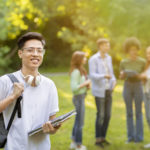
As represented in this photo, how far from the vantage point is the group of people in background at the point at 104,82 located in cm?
503

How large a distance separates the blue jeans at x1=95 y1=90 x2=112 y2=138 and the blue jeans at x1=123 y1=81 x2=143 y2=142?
0.38m

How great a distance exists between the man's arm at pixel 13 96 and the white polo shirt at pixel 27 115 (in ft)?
0.23

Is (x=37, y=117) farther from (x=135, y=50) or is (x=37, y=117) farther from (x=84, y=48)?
(x=84, y=48)

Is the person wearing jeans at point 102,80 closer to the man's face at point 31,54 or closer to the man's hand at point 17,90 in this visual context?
the man's face at point 31,54

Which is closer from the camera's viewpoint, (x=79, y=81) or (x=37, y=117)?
(x=37, y=117)

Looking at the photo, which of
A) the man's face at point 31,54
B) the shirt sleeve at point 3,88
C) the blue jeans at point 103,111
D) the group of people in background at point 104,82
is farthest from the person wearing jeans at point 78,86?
the shirt sleeve at point 3,88

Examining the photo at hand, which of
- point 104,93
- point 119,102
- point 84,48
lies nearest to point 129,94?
point 104,93

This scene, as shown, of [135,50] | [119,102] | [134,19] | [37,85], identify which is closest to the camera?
[37,85]

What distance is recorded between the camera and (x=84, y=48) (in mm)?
18719

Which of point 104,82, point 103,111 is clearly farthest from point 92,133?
point 104,82

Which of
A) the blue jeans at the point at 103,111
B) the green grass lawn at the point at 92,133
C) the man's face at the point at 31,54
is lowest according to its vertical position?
the green grass lawn at the point at 92,133

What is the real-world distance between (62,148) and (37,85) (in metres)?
3.19

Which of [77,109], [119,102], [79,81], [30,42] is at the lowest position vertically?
[119,102]

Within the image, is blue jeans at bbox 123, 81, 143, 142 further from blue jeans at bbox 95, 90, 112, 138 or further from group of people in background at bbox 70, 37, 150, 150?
blue jeans at bbox 95, 90, 112, 138
